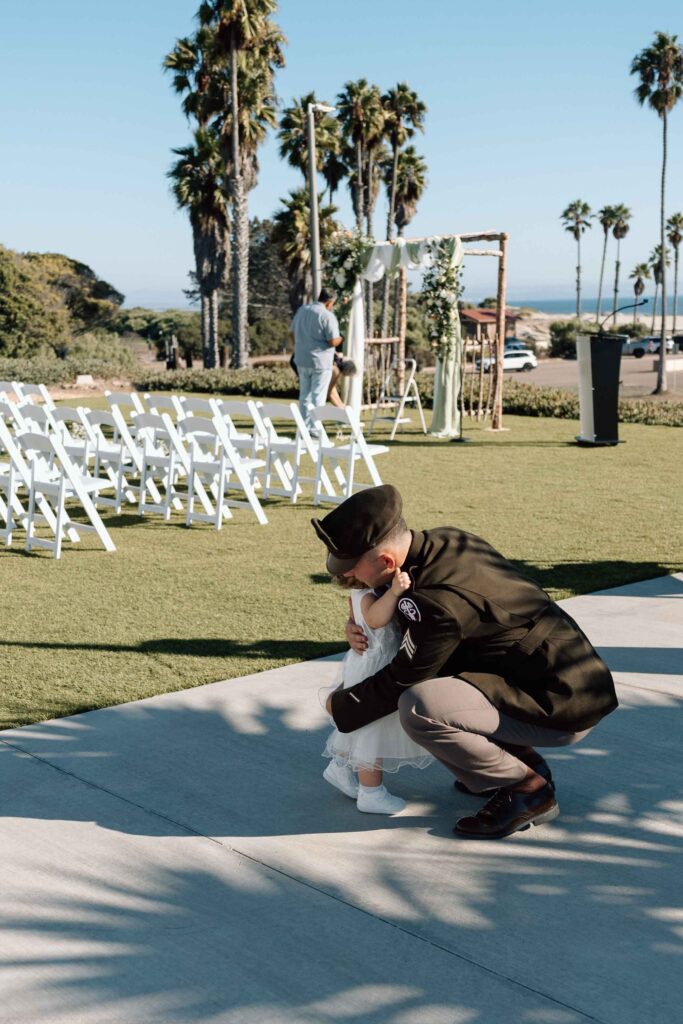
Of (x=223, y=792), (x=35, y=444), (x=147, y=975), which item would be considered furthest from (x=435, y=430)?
(x=147, y=975)

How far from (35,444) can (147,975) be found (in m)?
6.03

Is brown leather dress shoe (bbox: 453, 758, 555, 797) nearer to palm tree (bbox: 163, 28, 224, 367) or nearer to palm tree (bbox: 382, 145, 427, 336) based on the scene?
palm tree (bbox: 163, 28, 224, 367)

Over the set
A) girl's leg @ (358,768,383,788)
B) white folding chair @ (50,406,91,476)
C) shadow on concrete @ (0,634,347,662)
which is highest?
white folding chair @ (50,406,91,476)

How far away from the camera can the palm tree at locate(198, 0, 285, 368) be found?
35.8 m

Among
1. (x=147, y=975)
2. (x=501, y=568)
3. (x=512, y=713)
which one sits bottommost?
(x=147, y=975)

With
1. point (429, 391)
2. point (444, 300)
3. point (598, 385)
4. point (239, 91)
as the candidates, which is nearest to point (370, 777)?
point (598, 385)

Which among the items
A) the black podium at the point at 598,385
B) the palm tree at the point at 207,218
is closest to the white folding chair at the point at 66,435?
the black podium at the point at 598,385

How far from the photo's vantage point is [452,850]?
3.69 meters

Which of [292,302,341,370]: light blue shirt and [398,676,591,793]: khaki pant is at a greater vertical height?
[292,302,341,370]: light blue shirt

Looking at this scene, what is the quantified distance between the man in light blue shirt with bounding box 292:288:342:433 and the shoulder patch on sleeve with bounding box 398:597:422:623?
10.9 meters

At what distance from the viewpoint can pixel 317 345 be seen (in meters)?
14.4

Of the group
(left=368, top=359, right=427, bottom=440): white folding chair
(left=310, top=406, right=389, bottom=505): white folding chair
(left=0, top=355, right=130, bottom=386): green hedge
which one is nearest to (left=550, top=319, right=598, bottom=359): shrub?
(left=0, top=355, right=130, bottom=386): green hedge

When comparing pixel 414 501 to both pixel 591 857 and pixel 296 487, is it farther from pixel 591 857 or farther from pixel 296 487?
pixel 591 857

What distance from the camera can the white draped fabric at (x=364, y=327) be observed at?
648 inches
